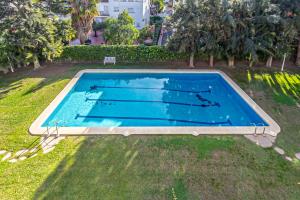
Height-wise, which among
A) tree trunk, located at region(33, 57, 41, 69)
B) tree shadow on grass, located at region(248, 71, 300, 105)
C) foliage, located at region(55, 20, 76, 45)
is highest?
foliage, located at region(55, 20, 76, 45)

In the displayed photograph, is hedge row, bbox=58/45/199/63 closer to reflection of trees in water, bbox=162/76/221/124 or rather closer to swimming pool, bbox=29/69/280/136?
swimming pool, bbox=29/69/280/136

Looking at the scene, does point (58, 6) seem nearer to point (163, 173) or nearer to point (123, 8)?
point (123, 8)

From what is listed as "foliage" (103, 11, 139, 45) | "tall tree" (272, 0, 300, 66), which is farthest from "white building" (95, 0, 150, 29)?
"tall tree" (272, 0, 300, 66)

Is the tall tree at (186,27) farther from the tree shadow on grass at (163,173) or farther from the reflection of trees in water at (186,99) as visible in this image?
the tree shadow on grass at (163,173)

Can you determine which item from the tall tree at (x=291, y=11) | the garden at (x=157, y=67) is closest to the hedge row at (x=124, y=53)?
the garden at (x=157, y=67)

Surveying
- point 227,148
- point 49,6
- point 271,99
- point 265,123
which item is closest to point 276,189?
point 227,148

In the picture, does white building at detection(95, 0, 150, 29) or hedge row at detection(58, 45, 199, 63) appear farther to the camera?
white building at detection(95, 0, 150, 29)
